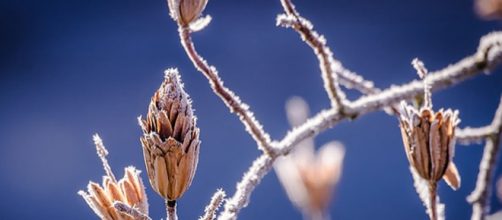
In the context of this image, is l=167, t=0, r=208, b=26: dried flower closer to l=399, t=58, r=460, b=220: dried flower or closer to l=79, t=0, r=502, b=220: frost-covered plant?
l=79, t=0, r=502, b=220: frost-covered plant

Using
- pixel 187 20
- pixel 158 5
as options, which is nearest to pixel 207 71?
pixel 187 20

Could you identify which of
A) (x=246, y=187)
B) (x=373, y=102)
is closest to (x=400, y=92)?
(x=373, y=102)

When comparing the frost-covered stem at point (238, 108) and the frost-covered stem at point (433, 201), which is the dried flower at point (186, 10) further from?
the frost-covered stem at point (433, 201)

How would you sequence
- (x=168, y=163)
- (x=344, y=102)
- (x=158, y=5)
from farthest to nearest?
(x=158, y=5), (x=344, y=102), (x=168, y=163)

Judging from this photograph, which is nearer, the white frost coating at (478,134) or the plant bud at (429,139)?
the plant bud at (429,139)

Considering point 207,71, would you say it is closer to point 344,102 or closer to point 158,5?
point 344,102

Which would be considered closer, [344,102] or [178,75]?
[178,75]

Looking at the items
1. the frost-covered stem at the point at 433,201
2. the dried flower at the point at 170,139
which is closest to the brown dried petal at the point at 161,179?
the dried flower at the point at 170,139
